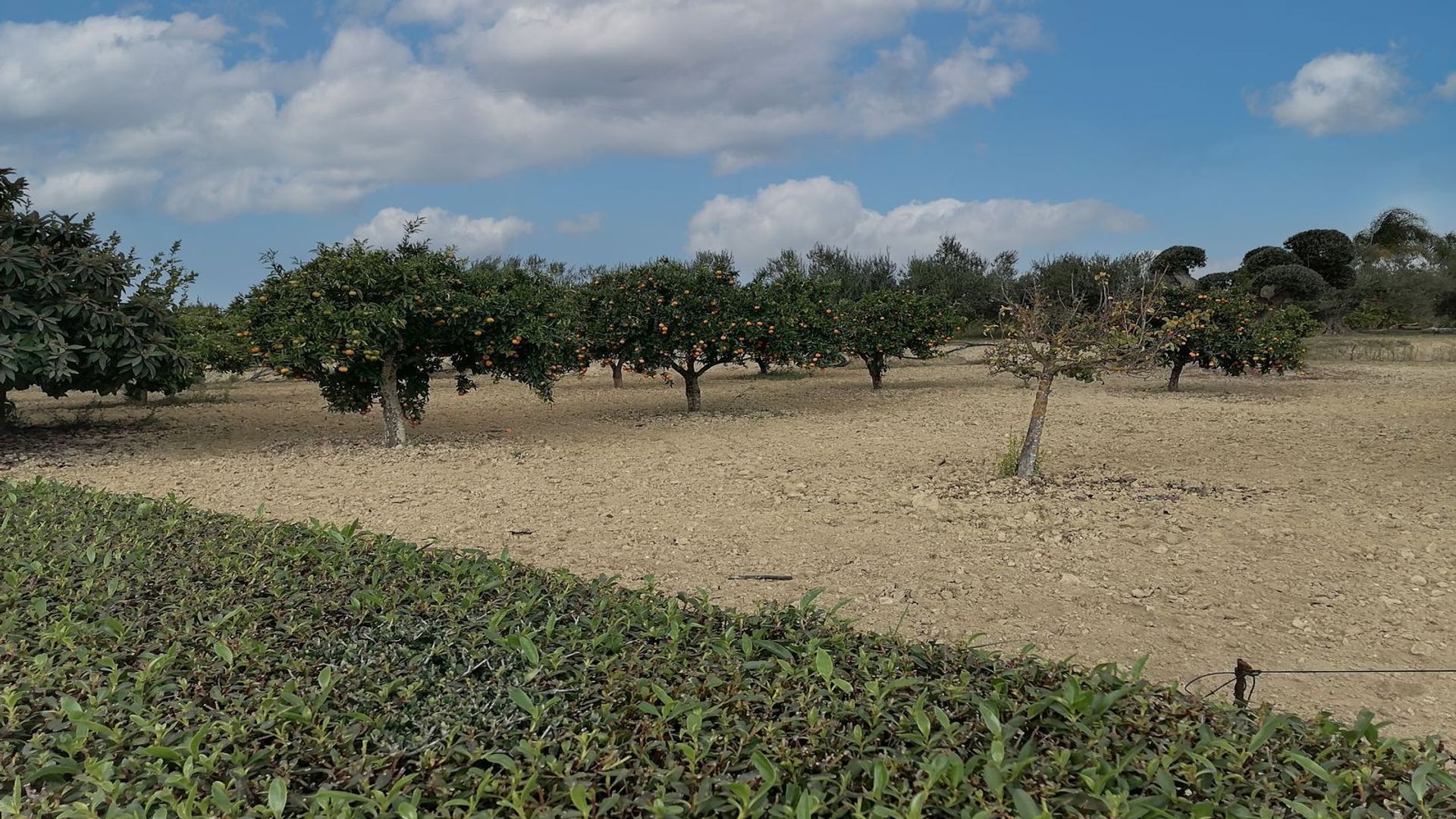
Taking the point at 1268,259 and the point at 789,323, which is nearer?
the point at 789,323

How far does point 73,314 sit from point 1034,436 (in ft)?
33.4

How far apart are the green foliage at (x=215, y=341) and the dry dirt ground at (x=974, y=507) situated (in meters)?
1.16

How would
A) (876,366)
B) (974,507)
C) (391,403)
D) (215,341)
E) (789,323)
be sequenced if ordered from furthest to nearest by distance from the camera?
(876,366), (789,323), (215,341), (391,403), (974,507)

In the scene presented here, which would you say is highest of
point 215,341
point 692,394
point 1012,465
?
point 215,341

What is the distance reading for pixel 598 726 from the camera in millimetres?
2389

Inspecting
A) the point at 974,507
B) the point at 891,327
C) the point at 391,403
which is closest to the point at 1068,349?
the point at 974,507

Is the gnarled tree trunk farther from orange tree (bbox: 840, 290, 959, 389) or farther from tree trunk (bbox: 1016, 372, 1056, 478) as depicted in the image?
tree trunk (bbox: 1016, 372, 1056, 478)

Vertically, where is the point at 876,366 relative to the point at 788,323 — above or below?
below

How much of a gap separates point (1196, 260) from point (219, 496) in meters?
39.7

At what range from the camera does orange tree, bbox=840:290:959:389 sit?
60.4ft

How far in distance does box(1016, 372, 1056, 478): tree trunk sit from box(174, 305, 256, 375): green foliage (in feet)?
28.5

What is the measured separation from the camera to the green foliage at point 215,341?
11.4m

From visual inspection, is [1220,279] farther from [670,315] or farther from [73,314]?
[73,314]

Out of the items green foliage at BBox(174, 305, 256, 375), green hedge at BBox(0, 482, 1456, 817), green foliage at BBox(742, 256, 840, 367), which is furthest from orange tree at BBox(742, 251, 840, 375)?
green hedge at BBox(0, 482, 1456, 817)
